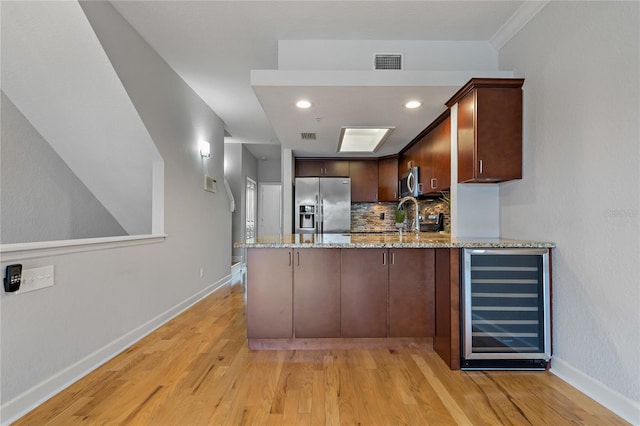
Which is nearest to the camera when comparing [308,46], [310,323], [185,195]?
[310,323]

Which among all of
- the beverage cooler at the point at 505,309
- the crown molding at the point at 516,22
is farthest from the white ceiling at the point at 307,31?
the beverage cooler at the point at 505,309

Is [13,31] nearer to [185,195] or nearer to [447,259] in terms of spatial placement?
[185,195]

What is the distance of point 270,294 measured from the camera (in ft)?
8.62

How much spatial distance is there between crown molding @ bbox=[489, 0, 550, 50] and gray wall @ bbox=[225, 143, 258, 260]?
4.90 m

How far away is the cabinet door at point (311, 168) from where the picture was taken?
18.6 ft

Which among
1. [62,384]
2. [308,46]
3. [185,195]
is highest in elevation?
[308,46]

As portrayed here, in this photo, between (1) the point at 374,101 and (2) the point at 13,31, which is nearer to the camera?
(2) the point at 13,31

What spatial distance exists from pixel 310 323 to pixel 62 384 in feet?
5.48

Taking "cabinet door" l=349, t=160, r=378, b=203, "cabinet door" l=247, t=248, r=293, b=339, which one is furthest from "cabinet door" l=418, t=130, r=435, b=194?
"cabinet door" l=247, t=248, r=293, b=339

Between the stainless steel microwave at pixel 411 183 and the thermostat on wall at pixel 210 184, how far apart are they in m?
2.86

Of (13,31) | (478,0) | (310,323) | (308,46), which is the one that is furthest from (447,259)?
(13,31)

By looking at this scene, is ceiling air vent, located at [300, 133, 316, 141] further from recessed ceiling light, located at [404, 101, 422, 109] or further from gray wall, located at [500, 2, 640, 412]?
gray wall, located at [500, 2, 640, 412]

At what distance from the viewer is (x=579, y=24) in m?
2.03

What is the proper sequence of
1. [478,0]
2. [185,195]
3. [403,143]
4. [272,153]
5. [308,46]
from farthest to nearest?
[272,153]
[403,143]
[185,195]
[308,46]
[478,0]
